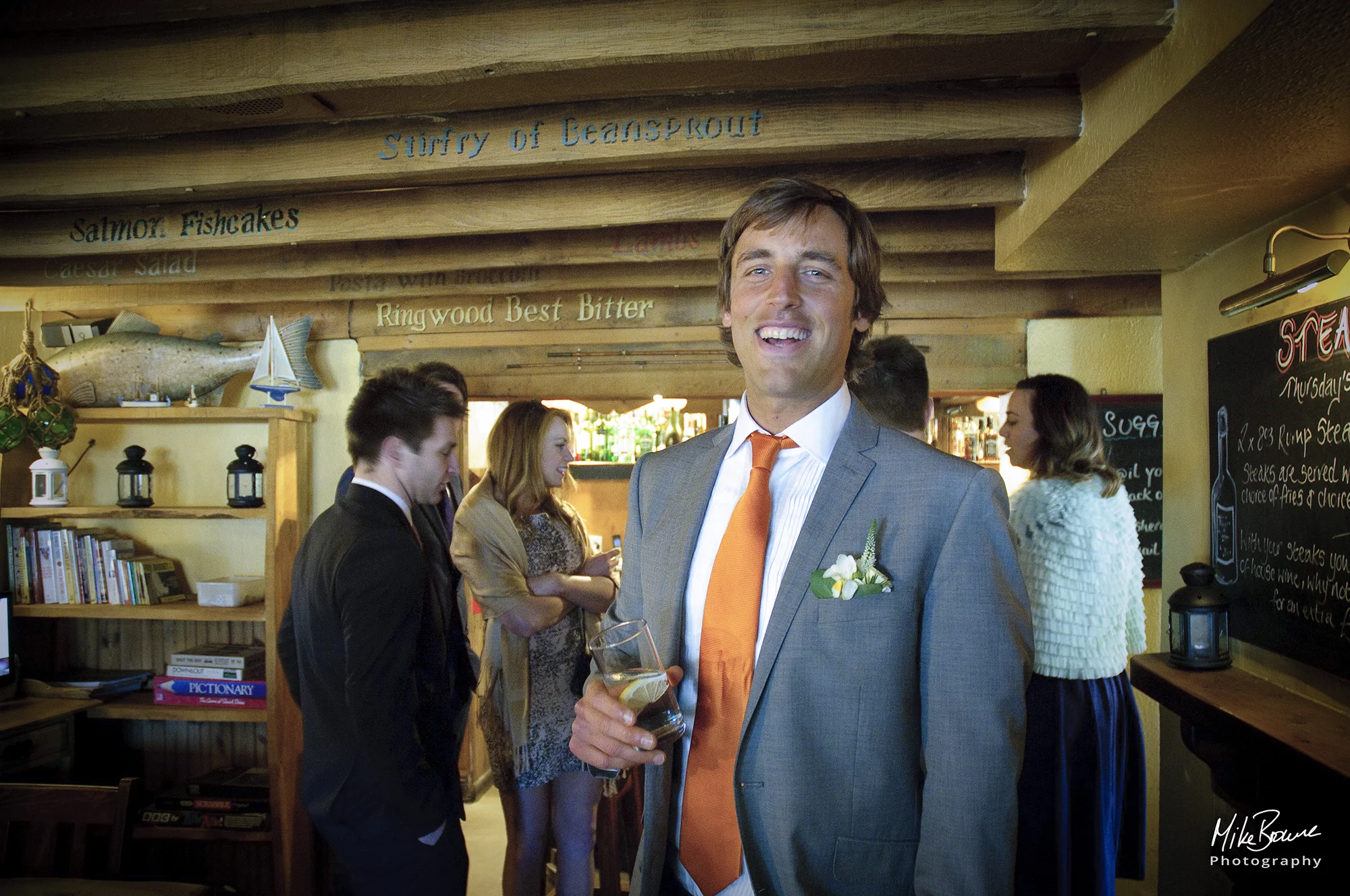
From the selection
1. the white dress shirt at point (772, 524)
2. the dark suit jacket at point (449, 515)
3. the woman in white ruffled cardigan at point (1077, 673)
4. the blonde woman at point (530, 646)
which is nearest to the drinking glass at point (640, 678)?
the white dress shirt at point (772, 524)

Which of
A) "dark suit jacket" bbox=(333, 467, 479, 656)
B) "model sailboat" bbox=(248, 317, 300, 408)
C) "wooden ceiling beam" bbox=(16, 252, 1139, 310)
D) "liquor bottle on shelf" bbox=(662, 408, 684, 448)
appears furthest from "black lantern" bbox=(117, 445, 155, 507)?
"liquor bottle on shelf" bbox=(662, 408, 684, 448)

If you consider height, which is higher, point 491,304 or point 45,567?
point 491,304

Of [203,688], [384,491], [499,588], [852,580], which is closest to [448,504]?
[499,588]

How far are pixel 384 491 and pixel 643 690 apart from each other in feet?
4.28

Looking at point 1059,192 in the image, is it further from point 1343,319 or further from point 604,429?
point 604,429

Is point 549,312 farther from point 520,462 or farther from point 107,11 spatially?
point 107,11

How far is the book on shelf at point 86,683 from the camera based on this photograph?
3545mm

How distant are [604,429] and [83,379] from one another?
3.16m

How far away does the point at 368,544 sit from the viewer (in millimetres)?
1939

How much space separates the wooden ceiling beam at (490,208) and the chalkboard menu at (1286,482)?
0.89 meters

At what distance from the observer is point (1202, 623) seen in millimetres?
2355

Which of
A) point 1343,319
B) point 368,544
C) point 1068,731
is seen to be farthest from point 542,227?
point 1068,731

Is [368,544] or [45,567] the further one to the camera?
[45,567]

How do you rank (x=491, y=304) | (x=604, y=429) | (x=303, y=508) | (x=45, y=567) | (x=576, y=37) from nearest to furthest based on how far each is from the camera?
(x=576, y=37) → (x=45, y=567) → (x=491, y=304) → (x=303, y=508) → (x=604, y=429)
